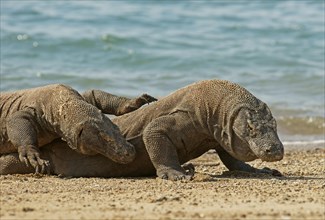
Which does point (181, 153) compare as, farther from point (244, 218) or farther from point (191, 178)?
point (244, 218)

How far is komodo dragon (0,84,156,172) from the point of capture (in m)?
11.2

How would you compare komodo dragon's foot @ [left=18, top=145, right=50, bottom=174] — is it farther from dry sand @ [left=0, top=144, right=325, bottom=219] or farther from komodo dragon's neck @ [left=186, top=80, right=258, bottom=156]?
komodo dragon's neck @ [left=186, top=80, right=258, bottom=156]

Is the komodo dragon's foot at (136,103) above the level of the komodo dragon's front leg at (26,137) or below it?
above

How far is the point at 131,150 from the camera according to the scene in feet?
36.6

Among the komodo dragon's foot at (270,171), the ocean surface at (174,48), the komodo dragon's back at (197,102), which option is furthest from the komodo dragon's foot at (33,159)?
the ocean surface at (174,48)

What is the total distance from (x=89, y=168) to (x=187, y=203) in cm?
270

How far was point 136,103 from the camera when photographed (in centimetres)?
1195

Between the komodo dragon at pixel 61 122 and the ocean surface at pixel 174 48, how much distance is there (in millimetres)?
5089

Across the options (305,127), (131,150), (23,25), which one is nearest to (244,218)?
(131,150)

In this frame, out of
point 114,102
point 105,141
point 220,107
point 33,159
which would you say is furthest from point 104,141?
point 220,107

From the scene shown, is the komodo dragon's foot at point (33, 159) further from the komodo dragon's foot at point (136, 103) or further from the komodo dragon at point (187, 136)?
the komodo dragon's foot at point (136, 103)

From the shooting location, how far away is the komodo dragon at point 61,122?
11180 mm

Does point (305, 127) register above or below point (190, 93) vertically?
below

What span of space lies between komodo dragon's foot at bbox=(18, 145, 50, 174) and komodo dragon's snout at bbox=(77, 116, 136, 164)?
0.44 meters
